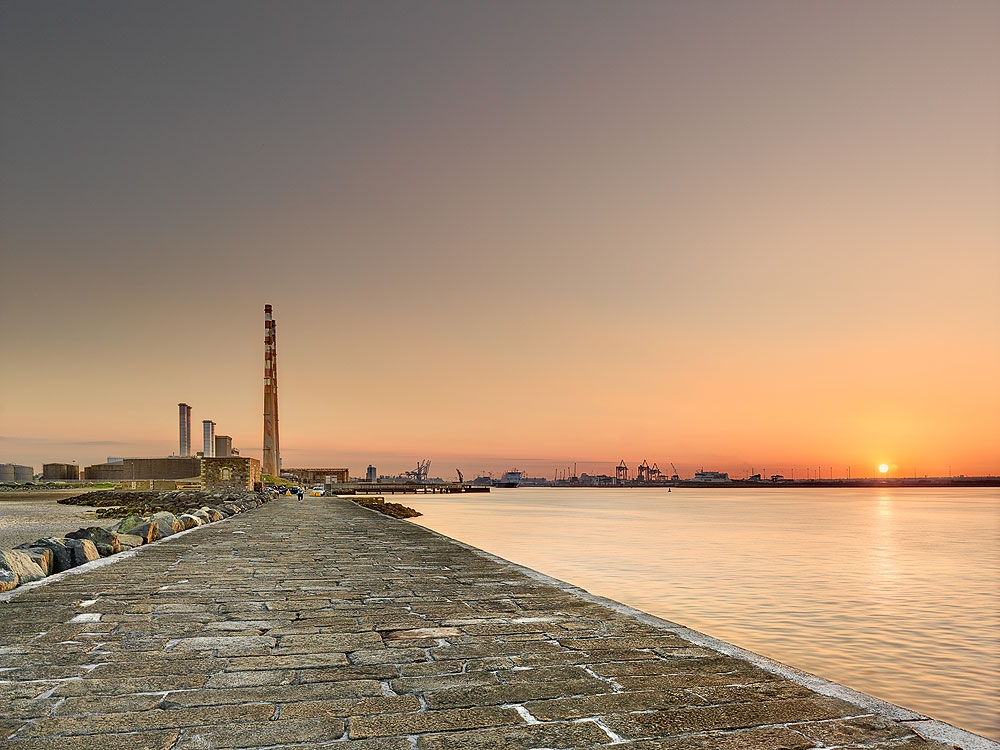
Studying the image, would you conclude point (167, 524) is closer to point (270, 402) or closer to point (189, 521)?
point (189, 521)

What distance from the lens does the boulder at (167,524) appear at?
38.1ft

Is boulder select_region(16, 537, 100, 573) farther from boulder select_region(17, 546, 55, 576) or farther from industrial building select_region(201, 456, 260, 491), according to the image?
industrial building select_region(201, 456, 260, 491)

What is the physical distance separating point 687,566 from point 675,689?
17295 mm

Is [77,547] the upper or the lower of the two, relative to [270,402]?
lower

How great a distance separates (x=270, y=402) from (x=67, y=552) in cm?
6567

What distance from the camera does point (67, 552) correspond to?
746cm

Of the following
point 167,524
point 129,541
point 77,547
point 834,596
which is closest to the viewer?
point 77,547

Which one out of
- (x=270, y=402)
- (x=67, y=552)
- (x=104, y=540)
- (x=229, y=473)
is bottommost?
(x=229, y=473)

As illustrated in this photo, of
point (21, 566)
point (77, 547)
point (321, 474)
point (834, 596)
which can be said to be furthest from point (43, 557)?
point (321, 474)

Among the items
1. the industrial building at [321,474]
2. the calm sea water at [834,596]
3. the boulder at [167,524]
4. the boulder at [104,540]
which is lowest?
the industrial building at [321,474]

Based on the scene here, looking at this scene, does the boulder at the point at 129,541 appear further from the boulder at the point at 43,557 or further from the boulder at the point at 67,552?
the boulder at the point at 43,557

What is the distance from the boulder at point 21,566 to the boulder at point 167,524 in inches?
190

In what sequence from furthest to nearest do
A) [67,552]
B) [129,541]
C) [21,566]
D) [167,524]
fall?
1. [167,524]
2. [129,541]
3. [67,552]
4. [21,566]

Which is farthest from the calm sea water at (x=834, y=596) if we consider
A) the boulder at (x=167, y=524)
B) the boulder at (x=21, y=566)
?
the boulder at (x=21, y=566)
